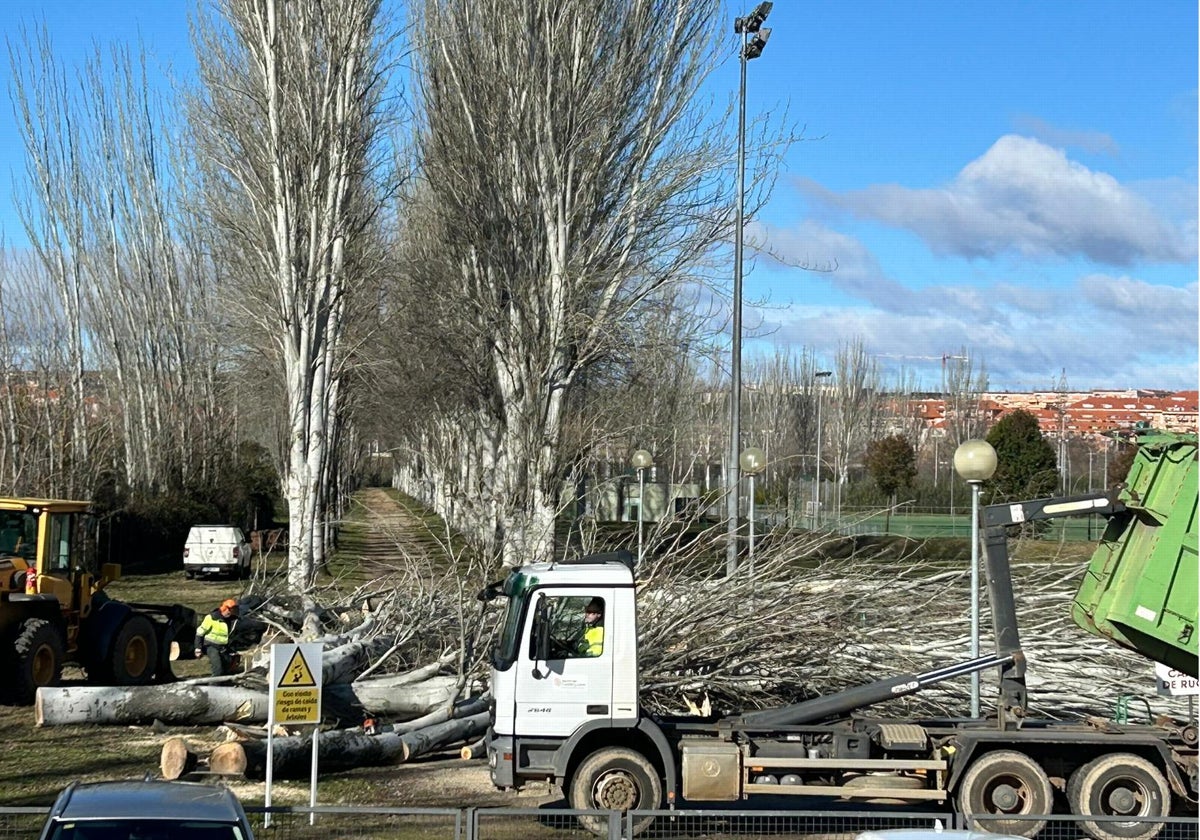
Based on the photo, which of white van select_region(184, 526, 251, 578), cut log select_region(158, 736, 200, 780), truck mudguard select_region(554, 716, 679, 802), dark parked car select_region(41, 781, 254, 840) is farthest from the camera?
white van select_region(184, 526, 251, 578)

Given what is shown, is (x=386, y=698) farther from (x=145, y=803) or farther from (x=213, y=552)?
(x=213, y=552)

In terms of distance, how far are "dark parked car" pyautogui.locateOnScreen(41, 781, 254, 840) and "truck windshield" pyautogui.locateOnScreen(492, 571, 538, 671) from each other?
15.7 feet

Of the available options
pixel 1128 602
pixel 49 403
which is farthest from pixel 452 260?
pixel 1128 602

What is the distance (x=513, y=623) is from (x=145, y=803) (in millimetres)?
5274

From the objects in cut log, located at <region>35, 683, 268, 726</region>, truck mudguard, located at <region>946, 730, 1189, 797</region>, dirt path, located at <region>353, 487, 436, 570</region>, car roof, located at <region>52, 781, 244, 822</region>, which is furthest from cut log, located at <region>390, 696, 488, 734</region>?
car roof, located at <region>52, 781, 244, 822</region>

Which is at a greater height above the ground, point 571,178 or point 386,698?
point 571,178

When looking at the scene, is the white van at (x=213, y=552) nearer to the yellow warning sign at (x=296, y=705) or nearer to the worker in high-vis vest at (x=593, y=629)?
the worker in high-vis vest at (x=593, y=629)

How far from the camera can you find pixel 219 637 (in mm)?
19016

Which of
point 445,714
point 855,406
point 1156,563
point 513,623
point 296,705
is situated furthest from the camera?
point 855,406

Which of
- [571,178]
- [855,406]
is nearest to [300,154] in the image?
[571,178]

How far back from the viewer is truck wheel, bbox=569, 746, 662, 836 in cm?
1189

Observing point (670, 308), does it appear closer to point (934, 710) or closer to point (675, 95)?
point (675, 95)

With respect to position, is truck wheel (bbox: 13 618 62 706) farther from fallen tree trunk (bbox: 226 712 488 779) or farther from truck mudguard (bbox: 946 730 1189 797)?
truck mudguard (bbox: 946 730 1189 797)

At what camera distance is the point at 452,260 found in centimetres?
3484
